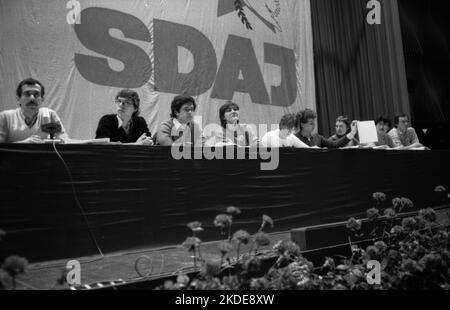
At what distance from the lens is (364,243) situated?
8.23ft

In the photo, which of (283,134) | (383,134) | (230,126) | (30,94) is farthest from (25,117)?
(383,134)

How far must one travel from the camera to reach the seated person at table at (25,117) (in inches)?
91.4

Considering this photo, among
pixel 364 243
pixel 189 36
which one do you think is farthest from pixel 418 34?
pixel 364 243

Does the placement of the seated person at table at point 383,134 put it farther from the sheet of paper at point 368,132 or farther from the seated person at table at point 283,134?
the seated person at table at point 283,134

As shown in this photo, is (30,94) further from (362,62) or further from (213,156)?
(362,62)

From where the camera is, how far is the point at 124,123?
115 inches

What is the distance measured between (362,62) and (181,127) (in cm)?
484

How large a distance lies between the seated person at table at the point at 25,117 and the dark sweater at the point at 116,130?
418mm

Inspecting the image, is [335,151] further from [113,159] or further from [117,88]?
A: [117,88]

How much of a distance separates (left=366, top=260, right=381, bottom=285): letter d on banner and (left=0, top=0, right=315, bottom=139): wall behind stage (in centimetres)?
320

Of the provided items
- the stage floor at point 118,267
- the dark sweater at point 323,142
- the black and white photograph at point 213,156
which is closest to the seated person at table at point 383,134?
the black and white photograph at point 213,156

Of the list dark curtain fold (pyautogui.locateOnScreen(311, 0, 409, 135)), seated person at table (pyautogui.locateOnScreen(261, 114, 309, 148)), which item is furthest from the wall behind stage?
seated person at table (pyautogui.locateOnScreen(261, 114, 309, 148))

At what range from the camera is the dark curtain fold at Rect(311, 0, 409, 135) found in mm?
6734

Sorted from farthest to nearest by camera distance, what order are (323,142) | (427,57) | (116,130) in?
(427,57), (323,142), (116,130)
